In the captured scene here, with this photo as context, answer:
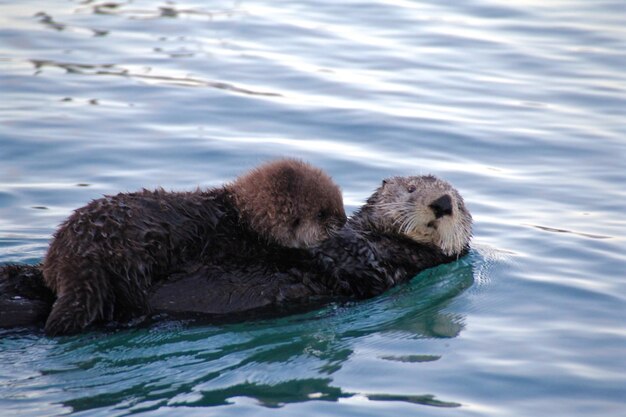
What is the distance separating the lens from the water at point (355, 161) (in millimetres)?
4980

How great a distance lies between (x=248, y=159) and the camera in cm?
859

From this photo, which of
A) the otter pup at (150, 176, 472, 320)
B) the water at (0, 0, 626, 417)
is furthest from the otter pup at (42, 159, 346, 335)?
the water at (0, 0, 626, 417)

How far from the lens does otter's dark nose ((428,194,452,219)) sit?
6.22 m

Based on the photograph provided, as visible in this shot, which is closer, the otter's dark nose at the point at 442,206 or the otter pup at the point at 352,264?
the otter pup at the point at 352,264

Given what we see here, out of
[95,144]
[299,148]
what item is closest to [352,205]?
[299,148]

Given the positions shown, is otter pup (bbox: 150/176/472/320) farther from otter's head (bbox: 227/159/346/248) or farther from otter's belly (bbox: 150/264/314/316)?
otter's head (bbox: 227/159/346/248)

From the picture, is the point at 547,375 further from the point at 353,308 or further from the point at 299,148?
the point at 299,148

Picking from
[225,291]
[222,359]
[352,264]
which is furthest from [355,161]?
[222,359]

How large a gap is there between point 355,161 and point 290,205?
10.2ft

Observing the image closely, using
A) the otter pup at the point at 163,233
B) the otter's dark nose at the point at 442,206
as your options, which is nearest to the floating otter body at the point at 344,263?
the otter's dark nose at the point at 442,206

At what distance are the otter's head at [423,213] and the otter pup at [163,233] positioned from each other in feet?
2.35

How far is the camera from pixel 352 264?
605cm

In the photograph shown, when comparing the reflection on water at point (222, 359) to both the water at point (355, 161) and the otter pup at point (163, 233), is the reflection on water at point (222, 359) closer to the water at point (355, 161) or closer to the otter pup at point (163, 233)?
the water at point (355, 161)

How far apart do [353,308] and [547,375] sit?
1.22 m
